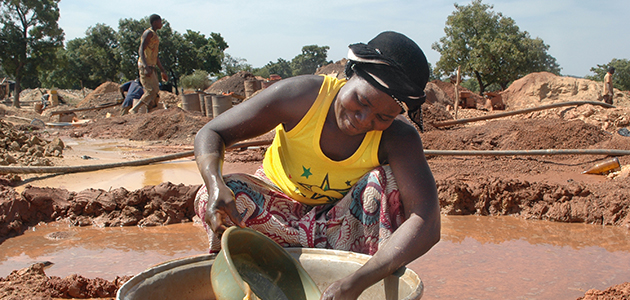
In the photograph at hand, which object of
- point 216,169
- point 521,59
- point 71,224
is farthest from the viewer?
point 521,59

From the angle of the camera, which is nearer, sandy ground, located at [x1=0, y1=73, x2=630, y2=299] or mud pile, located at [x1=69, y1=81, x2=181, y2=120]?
sandy ground, located at [x1=0, y1=73, x2=630, y2=299]

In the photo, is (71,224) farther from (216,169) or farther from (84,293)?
(216,169)

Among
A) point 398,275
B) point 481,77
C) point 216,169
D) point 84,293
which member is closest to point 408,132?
point 398,275

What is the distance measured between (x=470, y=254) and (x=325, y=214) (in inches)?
50.7

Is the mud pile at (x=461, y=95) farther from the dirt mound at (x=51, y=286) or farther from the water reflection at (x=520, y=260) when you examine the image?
the dirt mound at (x=51, y=286)

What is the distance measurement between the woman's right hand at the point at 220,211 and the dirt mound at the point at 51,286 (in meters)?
0.87

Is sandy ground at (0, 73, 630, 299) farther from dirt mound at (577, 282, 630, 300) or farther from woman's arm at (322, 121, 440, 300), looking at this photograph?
woman's arm at (322, 121, 440, 300)

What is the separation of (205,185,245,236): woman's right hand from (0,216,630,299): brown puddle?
1034 millimetres

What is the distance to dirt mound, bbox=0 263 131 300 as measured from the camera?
1.83m

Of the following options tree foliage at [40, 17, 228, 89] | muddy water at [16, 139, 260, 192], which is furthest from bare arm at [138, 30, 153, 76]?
tree foliage at [40, 17, 228, 89]

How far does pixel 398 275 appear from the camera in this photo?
142 cm

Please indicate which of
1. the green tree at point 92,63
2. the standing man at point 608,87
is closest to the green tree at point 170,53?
the green tree at point 92,63

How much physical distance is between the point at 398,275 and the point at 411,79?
2.15 feet

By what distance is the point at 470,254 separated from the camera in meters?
2.66
